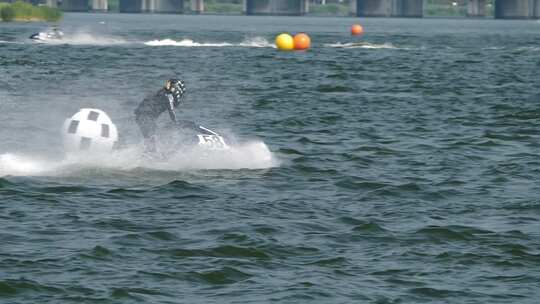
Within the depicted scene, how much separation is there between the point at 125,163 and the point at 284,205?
4.40m

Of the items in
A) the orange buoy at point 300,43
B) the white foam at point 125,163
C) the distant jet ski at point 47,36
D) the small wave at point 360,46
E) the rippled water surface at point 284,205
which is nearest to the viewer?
the rippled water surface at point 284,205

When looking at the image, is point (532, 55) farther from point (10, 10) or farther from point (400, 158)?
point (10, 10)

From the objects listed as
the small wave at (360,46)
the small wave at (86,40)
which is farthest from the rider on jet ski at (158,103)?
the small wave at (360,46)

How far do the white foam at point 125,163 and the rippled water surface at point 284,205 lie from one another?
0.04 meters

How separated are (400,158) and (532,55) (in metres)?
56.0

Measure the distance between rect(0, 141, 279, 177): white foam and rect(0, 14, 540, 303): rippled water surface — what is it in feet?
0.13

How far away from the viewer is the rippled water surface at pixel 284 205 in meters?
15.5

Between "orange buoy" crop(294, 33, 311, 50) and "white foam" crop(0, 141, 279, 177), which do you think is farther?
"orange buoy" crop(294, 33, 311, 50)

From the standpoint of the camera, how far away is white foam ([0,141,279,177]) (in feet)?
78.3

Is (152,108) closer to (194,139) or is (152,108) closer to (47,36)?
(194,139)

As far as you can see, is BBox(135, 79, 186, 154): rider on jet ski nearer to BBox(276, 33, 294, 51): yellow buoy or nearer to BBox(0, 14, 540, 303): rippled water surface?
BBox(0, 14, 540, 303): rippled water surface

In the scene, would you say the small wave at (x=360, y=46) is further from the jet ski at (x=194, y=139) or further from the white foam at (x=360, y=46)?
the jet ski at (x=194, y=139)

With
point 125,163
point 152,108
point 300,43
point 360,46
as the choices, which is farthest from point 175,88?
point 360,46

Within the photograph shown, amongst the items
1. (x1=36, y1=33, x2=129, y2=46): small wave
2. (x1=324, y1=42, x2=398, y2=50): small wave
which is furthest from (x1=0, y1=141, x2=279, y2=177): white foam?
(x1=324, y1=42, x2=398, y2=50): small wave
